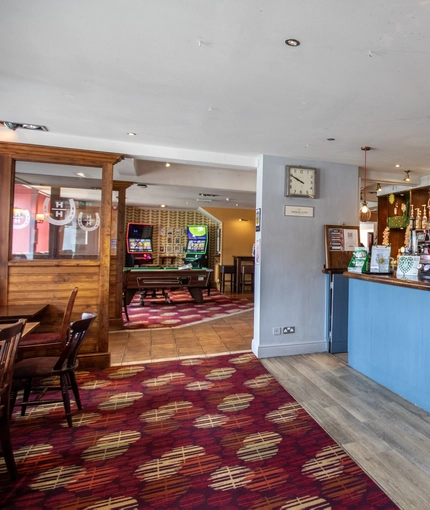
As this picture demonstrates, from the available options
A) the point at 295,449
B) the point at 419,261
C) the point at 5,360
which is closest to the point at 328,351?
the point at 419,261

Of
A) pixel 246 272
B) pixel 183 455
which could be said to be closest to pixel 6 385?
pixel 183 455

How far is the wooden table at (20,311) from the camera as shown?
2.86 meters

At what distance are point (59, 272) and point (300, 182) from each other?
11.4ft

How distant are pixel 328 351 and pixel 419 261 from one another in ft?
6.35

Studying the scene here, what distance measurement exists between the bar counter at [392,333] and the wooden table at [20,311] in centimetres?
355

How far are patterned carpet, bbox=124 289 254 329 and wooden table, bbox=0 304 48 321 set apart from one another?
2470 millimetres

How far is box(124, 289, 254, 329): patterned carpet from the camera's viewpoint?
20.1 ft

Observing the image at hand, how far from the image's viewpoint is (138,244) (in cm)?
1126

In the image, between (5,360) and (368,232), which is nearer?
(5,360)

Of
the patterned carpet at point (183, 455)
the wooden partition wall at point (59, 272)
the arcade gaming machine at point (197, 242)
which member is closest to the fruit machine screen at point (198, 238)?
the arcade gaming machine at point (197, 242)

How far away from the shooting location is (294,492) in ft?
6.21

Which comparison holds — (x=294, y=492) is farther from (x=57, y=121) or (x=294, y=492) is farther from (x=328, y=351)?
(x=57, y=121)

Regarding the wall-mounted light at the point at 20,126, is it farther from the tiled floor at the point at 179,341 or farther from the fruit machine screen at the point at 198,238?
the fruit machine screen at the point at 198,238

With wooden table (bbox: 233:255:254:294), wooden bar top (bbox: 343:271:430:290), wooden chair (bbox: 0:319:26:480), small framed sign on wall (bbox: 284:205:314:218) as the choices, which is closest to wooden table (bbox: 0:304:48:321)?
wooden chair (bbox: 0:319:26:480)
